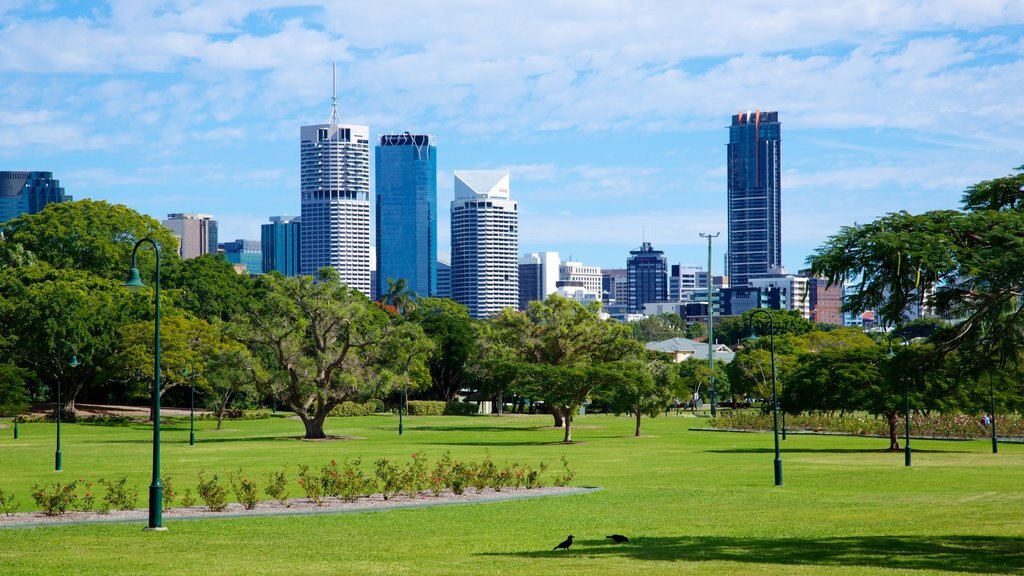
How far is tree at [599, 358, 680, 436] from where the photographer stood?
251 feet

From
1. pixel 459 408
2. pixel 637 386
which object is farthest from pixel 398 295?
pixel 637 386

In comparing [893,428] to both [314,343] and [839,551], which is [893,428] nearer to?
[314,343]

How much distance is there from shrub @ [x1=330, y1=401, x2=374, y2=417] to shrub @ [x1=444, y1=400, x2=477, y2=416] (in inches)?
393

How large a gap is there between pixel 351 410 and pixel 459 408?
591 inches

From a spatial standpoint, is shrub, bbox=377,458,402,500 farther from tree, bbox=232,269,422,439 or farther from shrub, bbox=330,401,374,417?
shrub, bbox=330,401,374,417

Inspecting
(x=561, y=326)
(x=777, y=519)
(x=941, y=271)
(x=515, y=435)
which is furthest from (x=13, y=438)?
(x=941, y=271)

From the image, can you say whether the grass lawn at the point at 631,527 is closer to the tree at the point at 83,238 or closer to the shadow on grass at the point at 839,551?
the shadow on grass at the point at 839,551

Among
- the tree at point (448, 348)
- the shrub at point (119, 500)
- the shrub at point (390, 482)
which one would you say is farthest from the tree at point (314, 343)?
the tree at point (448, 348)

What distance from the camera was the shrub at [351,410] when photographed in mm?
114262

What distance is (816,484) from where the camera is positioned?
4022 cm

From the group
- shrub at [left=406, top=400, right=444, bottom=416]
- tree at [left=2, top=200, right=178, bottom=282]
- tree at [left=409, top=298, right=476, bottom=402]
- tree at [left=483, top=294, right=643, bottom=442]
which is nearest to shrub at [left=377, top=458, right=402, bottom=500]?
tree at [left=483, top=294, right=643, bottom=442]

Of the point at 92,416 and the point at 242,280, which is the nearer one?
the point at 92,416

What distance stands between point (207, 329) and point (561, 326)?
27.9 m

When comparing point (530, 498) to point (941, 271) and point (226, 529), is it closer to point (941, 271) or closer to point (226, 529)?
point (226, 529)
